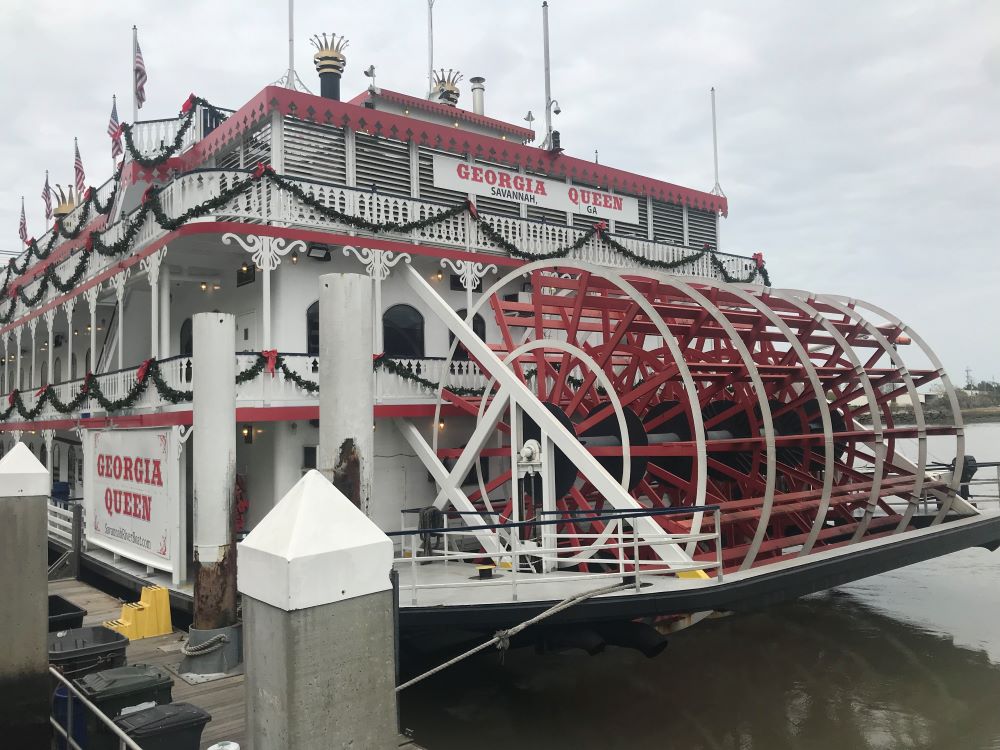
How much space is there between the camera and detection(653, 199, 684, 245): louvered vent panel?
15594 millimetres

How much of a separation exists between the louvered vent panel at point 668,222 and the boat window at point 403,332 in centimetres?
613

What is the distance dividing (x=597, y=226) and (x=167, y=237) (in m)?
6.18

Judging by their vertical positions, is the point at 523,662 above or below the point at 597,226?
below

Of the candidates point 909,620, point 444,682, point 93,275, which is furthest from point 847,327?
point 93,275

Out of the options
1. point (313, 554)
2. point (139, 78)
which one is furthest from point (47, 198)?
point (313, 554)

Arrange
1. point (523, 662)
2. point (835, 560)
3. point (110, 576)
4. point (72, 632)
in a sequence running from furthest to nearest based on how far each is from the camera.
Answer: point (110, 576) → point (523, 662) → point (835, 560) → point (72, 632)

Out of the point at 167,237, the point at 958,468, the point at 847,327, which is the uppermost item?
the point at 167,237

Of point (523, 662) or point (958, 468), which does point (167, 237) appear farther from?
point (958, 468)

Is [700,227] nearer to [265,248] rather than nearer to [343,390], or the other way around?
[265,248]

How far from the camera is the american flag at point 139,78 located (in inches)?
507

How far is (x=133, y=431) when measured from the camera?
9.75m

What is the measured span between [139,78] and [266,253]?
19.1 ft

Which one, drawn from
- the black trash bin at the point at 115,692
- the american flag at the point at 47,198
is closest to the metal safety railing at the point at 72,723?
the black trash bin at the point at 115,692

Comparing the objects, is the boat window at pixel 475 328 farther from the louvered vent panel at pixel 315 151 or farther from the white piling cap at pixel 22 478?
the white piling cap at pixel 22 478
